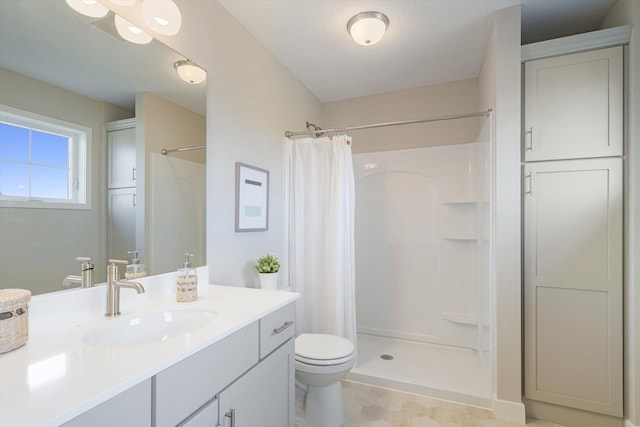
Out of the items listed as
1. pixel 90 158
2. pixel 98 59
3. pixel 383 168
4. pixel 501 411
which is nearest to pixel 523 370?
pixel 501 411

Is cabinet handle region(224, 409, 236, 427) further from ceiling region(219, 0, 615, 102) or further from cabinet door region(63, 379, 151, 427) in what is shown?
ceiling region(219, 0, 615, 102)

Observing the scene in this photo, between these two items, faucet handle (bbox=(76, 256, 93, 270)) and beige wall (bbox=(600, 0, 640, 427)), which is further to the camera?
beige wall (bbox=(600, 0, 640, 427))

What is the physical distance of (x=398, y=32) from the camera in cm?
217

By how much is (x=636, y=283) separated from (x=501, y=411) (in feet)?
3.49

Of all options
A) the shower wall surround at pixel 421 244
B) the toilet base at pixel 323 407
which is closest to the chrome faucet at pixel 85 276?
the toilet base at pixel 323 407

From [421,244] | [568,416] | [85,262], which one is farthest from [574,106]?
[85,262]

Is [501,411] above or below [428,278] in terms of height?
below

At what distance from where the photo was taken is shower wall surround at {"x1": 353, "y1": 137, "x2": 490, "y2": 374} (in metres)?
2.85

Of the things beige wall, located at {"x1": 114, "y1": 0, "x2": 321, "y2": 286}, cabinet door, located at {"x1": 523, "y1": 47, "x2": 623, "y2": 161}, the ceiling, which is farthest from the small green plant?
cabinet door, located at {"x1": 523, "y1": 47, "x2": 623, "y2": 161}

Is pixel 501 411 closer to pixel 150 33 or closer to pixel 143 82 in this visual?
pixel 143 82

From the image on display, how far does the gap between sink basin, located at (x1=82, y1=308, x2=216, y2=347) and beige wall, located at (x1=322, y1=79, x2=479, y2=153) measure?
6.99 feet

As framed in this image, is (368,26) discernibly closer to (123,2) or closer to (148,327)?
(123,2)

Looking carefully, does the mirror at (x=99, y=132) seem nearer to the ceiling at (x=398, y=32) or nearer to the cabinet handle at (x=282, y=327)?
the cabinet handle at (x=282, y=327)

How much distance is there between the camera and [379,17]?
196 centimetres
